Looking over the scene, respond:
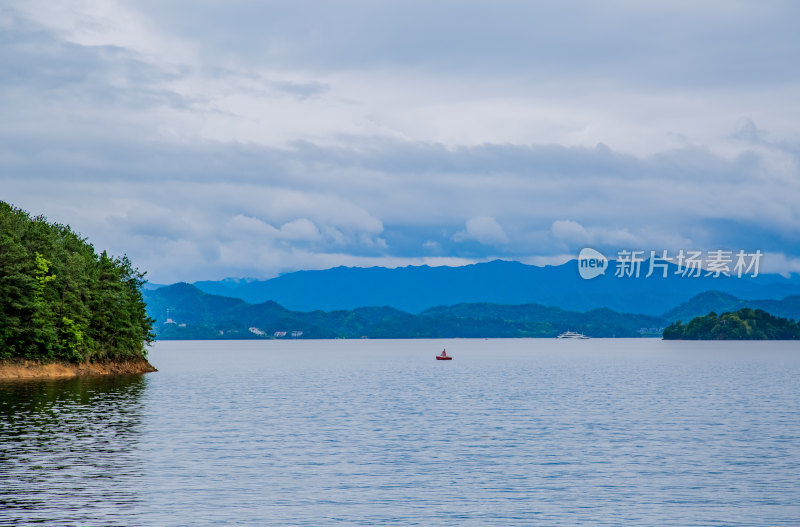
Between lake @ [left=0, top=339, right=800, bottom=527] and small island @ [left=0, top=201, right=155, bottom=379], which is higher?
small island @ [left=0, top=201, right=155, bottom=379]

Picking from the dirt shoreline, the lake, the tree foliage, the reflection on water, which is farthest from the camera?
the dirt shoreline

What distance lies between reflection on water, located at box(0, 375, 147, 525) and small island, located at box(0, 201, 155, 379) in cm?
2642

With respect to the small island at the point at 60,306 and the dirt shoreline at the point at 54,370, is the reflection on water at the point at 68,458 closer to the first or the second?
the small island at the point at 60,306

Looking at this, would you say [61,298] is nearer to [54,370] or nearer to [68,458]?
[54,370]

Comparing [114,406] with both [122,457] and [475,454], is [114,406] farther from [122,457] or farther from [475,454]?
[475,454]

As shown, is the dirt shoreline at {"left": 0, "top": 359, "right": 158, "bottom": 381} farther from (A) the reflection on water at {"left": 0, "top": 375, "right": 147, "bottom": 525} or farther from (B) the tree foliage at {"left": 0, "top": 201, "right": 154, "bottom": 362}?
(A) the reflection on water at {"left": 0, "top": 375, "right": 147, "bottom": 525}

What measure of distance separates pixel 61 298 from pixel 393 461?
90677mm

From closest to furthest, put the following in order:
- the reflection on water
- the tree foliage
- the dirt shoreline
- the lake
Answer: the reflection on water < the lake < the tree foliage < the dirt shoreline

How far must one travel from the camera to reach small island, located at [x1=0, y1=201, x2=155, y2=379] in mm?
116188

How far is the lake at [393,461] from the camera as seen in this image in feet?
121

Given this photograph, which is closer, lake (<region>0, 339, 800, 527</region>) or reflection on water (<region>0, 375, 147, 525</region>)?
reflection on water (<region>0, 375, 147, 525</region>)

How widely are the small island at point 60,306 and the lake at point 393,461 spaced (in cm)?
1964

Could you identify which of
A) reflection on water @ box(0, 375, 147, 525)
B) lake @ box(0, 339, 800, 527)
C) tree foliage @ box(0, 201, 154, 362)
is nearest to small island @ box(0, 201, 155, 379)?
tree foliage @ box(0, 201, 154, 362)

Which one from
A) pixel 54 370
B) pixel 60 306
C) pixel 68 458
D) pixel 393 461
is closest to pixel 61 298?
pixel 60 306
